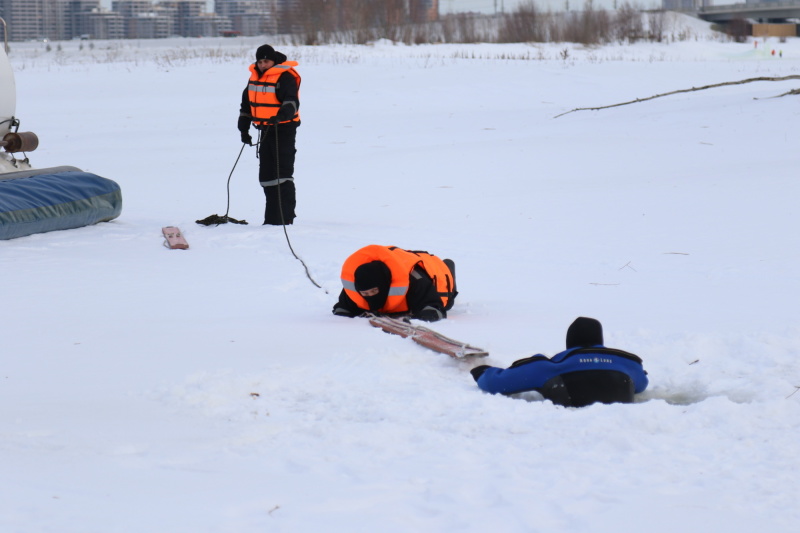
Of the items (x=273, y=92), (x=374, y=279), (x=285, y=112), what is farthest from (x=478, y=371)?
(x=273, y=92)

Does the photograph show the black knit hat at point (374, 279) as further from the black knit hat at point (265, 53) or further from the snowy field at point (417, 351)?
the black knit hat at point (265, 53)

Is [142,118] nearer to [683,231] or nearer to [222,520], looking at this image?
[683,231]

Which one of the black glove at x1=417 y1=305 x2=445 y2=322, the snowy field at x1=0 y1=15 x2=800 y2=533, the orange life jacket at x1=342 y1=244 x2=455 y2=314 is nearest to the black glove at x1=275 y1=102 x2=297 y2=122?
the snowy field at x1=0 y1=15 x2=800 y2=533

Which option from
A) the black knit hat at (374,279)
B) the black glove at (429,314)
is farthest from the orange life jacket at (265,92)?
the black glove at (429,314)

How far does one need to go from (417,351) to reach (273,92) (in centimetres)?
439

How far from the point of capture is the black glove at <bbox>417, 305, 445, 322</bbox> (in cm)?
527

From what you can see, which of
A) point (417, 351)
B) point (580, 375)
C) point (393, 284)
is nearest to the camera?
point (580, 375)

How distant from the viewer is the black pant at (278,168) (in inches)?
328

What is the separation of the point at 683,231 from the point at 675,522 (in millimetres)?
6101

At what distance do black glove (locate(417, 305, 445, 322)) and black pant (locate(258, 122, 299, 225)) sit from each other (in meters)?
3.19

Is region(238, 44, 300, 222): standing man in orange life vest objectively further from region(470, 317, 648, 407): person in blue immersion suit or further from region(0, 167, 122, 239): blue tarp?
region(470, 317, 648, 407): person in blue immersion suit

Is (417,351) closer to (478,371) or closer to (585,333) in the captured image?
(478,371)

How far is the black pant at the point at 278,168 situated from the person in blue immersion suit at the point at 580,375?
15.5ft

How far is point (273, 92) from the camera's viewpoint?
8172 millimetres
